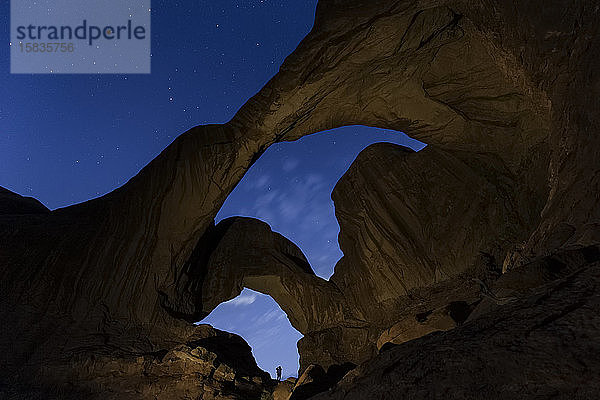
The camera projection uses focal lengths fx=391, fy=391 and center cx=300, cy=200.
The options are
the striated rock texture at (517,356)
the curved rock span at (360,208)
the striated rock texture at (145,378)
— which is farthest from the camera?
the striated rock texture at (145,378)

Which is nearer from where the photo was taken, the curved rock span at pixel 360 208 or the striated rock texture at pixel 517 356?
the striated rock texture at pixel 517 356

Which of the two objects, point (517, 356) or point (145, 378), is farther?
point (145, 378)

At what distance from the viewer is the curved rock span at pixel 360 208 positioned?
457 centimetres

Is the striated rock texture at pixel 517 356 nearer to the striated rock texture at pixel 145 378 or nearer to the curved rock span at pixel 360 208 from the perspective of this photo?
the curved rock span at pixel 360 208

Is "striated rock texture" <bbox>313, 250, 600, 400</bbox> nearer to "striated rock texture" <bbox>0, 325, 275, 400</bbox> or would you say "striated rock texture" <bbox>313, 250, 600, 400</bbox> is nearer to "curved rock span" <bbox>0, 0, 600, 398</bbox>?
"curved rock span" <bbox>0, 0, 600, 398</bbox>

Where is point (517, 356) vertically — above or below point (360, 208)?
below

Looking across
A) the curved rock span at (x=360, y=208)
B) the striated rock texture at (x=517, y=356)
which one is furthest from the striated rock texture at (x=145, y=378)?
the striated rock texture at (x=517, y=356)

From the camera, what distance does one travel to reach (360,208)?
11281 millimetres

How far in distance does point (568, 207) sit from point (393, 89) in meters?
6.02

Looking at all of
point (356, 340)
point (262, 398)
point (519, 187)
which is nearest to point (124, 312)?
point (262, 398)

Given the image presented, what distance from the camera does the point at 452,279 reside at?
932 cm

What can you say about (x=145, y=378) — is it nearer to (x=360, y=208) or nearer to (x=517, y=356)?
(x=517, y=356)

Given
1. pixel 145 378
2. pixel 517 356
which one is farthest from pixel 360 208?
pixel 517 356

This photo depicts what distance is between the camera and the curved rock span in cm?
457
